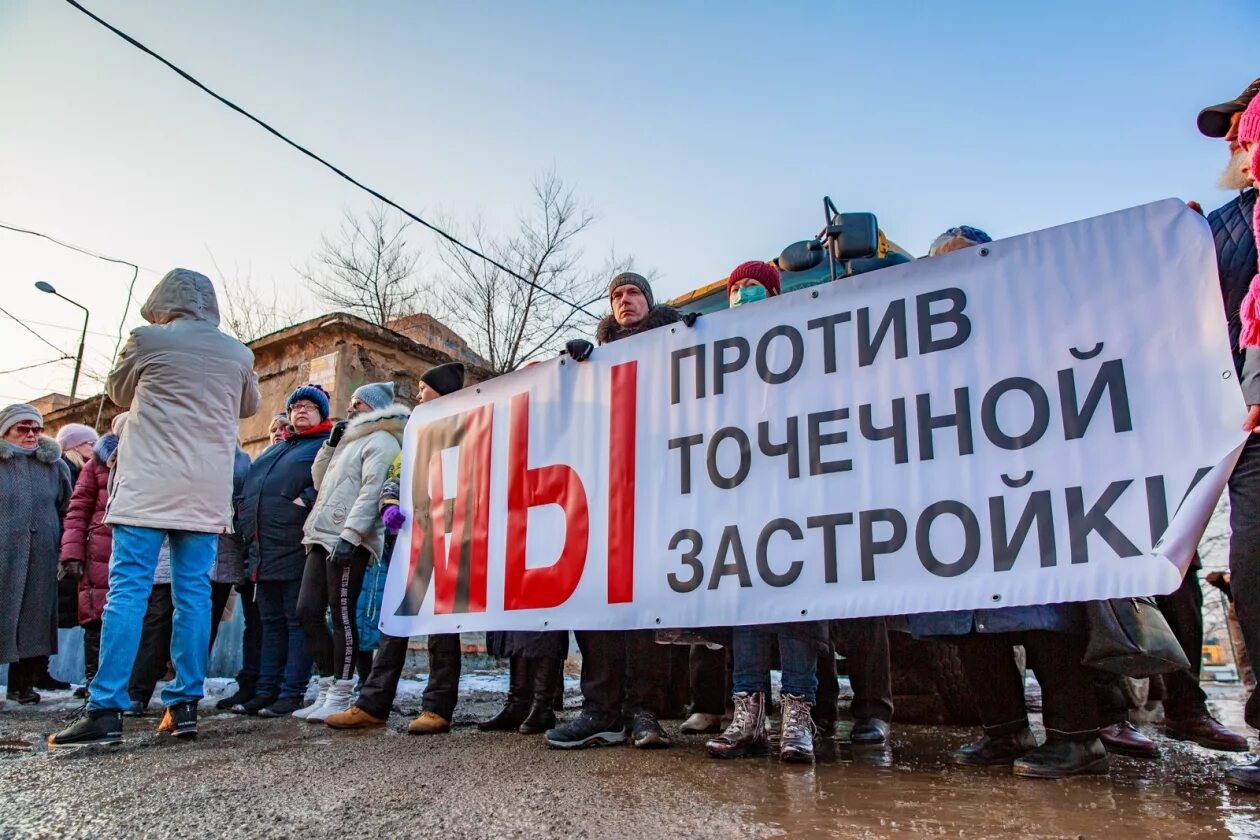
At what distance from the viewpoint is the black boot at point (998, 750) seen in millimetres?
2963

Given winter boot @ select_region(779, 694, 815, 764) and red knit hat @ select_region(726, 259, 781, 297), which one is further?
red knit hat @ select_region(726, 259, 781, 297)

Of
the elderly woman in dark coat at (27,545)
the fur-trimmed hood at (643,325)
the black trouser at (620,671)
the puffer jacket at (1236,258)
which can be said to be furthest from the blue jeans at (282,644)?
the puffer jacket at (1236,258)

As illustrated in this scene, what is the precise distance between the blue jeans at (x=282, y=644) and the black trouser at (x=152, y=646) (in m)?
0.52

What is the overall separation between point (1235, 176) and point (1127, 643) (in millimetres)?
1429

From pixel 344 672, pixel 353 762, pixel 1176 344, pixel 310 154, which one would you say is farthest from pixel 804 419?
pixel 310 154

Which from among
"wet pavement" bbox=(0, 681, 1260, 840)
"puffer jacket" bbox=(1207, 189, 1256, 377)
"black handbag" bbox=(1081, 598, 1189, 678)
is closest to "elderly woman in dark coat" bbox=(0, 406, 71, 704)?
"wet pavement" bbox=(0, 681, 1260, 840)

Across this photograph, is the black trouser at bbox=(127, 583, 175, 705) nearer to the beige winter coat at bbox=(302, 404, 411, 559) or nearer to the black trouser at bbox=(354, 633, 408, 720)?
the beige winter coat at bbox=(302, 404, 411, 559)

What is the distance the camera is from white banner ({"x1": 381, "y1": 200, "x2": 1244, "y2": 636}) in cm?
256

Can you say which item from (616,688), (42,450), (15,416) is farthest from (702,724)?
(15,416)

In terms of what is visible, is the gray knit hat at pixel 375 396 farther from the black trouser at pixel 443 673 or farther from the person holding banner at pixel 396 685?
the black trouser at pixel 443 673

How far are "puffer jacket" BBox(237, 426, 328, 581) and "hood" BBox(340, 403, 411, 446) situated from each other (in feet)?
1.71

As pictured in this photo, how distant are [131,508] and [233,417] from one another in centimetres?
67

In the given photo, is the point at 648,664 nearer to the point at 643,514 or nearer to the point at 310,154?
the point at 643,514

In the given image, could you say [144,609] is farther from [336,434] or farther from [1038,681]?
[1038,681]
